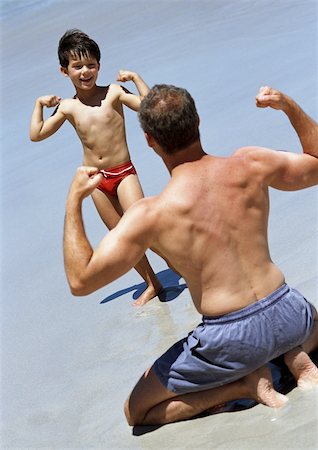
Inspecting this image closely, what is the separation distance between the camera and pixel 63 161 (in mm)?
9742

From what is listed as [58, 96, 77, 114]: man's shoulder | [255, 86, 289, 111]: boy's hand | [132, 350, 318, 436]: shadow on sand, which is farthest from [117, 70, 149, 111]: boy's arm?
[132, 350, 318, 436]: shadow on sand

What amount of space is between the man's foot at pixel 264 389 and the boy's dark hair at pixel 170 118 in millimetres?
1015

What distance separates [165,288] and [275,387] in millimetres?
1960

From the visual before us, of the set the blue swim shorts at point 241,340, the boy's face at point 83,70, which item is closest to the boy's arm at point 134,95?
the boy's face at point 83,70

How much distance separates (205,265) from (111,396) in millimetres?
1171

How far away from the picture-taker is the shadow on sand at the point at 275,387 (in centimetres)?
439

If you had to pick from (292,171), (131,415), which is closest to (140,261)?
(131,415)

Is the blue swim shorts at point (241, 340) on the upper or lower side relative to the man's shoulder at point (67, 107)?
lower

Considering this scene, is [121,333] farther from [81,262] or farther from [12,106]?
[12,106]

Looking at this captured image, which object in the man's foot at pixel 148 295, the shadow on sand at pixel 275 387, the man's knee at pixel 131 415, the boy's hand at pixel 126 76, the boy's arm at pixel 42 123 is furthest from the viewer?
the boy's arm at pixel 42 123

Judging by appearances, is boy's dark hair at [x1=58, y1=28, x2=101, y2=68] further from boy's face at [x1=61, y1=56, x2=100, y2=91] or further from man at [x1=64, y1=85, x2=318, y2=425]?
man at [x1=64, y1=85, x2=318, y2=425]

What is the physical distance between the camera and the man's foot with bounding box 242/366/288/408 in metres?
4.25

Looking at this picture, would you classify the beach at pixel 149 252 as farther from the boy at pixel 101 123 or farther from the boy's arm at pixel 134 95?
the boy's arm at pixel 134 95

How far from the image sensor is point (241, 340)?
4168 millimetres
